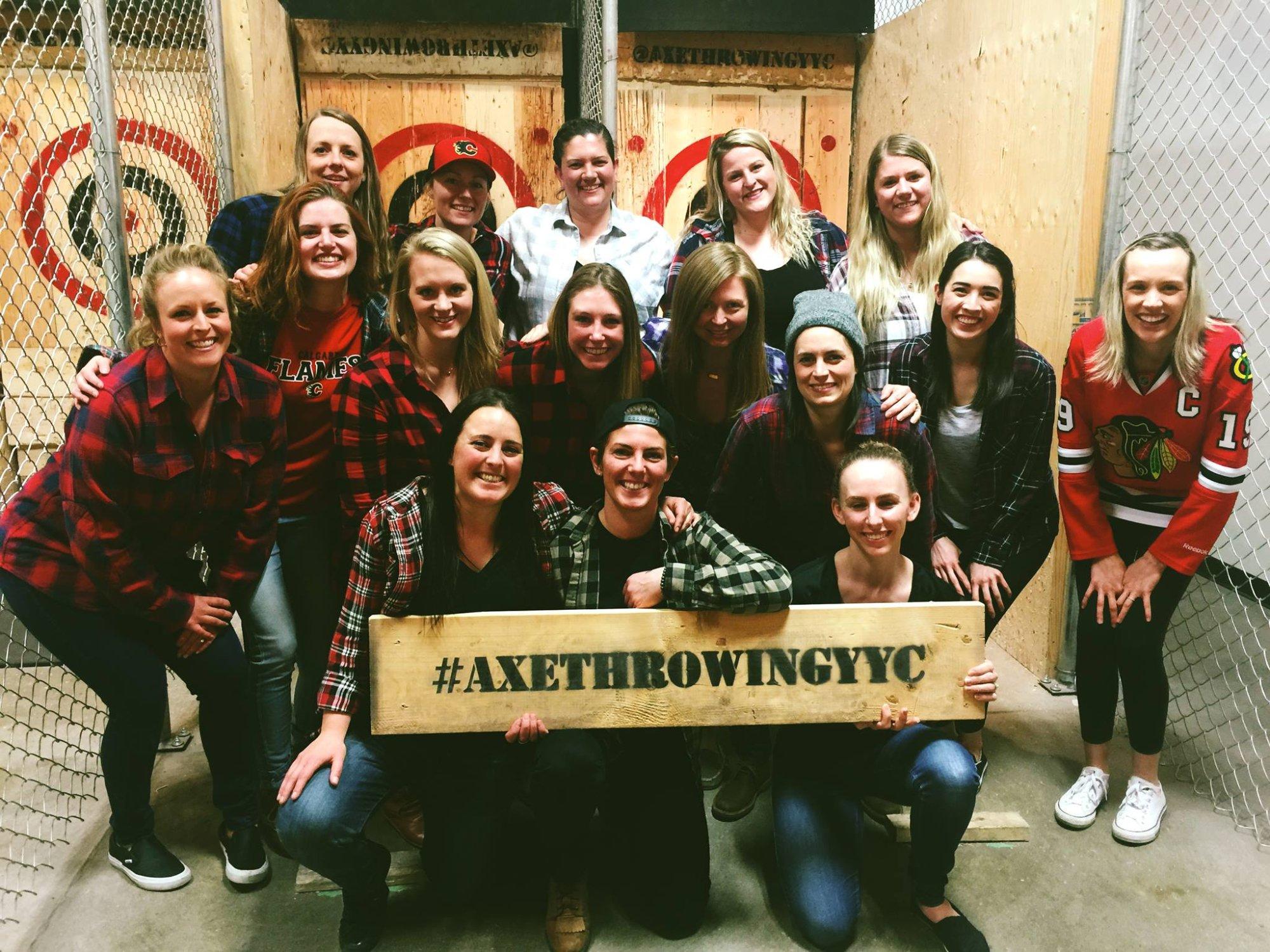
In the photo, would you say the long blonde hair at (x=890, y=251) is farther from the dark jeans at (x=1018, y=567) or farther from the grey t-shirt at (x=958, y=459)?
the dark jeans at (x=1018, y=567)

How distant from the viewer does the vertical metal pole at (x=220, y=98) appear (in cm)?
381

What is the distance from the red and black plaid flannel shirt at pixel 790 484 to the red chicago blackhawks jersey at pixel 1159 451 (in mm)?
544

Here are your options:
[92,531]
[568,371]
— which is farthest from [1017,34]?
[92,531]

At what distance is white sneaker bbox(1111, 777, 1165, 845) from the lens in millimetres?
2811

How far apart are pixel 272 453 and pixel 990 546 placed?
7.17 ft

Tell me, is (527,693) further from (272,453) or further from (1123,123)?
(1123,123)

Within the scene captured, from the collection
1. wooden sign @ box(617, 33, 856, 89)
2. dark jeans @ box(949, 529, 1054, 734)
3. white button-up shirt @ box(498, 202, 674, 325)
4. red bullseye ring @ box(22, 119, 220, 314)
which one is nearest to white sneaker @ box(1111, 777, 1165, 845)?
dark jeans @ box(949, 529, 1054, 734)

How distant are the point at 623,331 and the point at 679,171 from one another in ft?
10.8

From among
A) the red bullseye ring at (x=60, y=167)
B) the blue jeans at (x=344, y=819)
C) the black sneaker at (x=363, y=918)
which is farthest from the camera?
the red bullseye ring at (x=60, y=167)

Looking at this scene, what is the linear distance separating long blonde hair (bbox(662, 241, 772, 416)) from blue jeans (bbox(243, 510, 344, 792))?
1.16 m

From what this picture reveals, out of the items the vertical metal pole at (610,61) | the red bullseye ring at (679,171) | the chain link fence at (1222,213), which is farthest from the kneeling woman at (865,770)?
the red bullseye ring at (679,171)

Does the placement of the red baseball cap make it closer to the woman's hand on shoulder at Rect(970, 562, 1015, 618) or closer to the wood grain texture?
the woman's hand on shoulder at Rect(970, 562, 1015, 618)

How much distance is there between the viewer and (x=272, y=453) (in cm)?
256

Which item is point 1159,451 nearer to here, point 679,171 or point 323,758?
point 323,758
